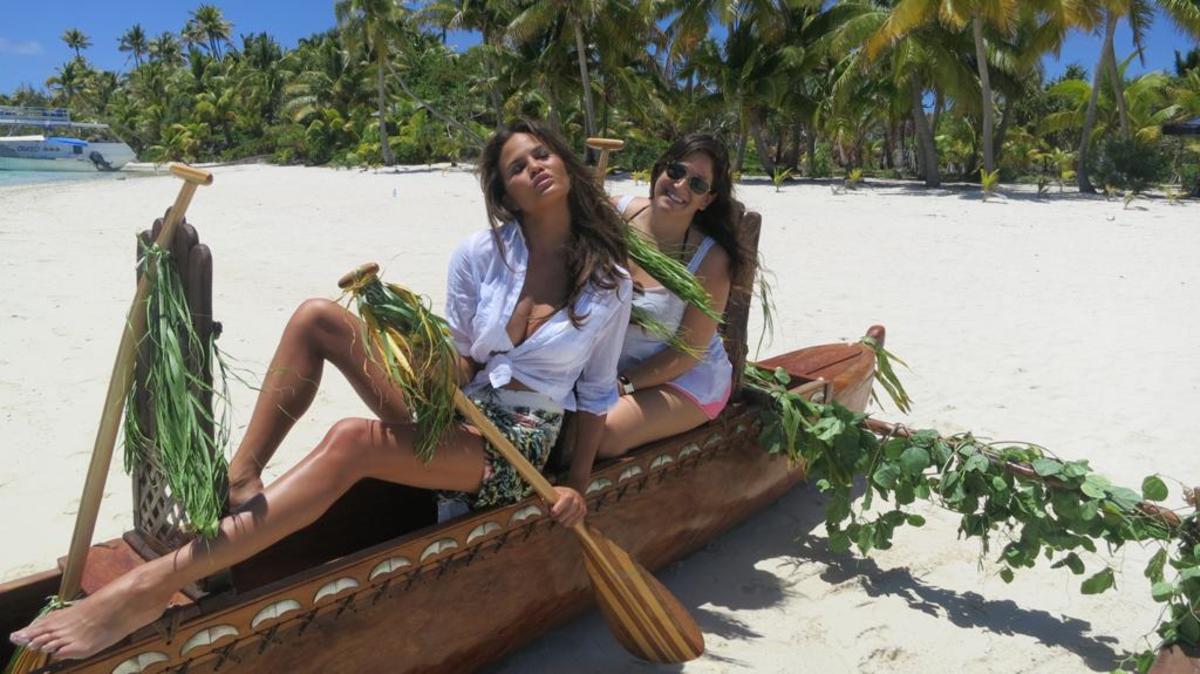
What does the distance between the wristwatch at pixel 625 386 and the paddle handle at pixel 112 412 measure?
63.0 inches

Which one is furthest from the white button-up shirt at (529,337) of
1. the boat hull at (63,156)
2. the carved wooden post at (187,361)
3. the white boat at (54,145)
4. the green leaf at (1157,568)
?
the white boat at (54,145)

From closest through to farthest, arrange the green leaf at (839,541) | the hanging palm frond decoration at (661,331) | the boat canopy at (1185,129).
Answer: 1. the hanging palm frond decoration at (661,331)
2. the green leaf at (839,541)
3. the boat canopy at (1185,129)

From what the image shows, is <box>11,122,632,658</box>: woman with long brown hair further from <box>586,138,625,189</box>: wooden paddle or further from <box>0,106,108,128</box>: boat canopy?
<box>0,106,108,128</box>: boat canopy

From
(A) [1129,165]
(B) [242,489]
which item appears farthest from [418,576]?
(A) [1129,165]

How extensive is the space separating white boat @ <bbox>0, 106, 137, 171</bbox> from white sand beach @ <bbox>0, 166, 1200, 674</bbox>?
106ft

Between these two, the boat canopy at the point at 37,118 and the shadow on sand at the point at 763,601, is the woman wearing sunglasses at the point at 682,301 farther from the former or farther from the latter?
the boat canopy at the point at 37,118

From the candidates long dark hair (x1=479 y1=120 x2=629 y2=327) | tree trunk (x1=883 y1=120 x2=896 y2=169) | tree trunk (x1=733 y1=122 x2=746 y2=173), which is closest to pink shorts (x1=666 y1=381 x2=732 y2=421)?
long dark hair (x1=479 y1=120 x2=629 y2=327)

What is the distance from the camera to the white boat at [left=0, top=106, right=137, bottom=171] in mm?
43125

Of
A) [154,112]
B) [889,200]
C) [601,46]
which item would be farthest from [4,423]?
[154,112]

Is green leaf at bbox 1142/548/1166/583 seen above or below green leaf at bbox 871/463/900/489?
below

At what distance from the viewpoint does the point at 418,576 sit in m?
2.22

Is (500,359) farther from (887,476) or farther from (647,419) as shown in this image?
(887,476)

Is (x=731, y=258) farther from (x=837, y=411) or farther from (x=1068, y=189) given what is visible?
(x=1068, y=189)

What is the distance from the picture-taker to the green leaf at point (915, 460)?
308 cm
